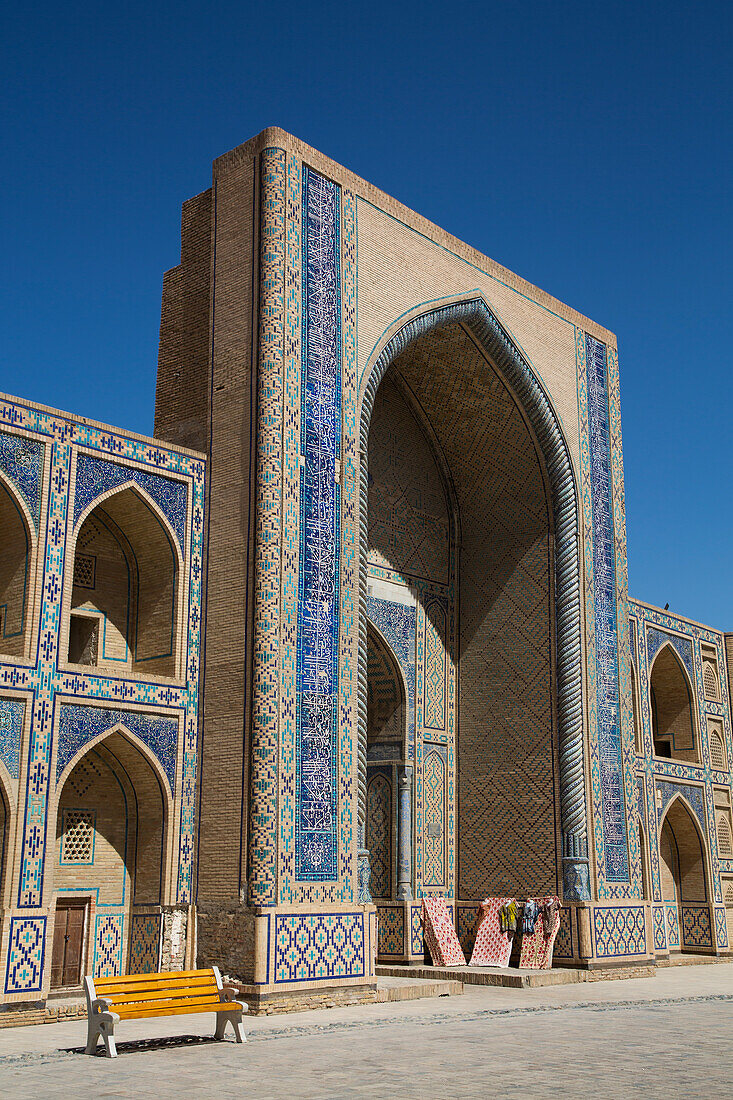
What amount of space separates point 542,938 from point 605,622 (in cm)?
347

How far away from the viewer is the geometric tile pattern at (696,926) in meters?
16.2

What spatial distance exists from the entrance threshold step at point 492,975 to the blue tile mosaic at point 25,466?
551 centimetres

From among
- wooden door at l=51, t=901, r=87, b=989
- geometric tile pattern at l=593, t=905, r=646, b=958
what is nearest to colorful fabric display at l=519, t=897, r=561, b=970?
geometric tile pattern at l=593, t=905, r=646, b=958

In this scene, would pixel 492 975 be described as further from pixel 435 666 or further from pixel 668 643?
pixel 668 643

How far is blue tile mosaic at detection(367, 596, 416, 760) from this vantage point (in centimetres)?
1239

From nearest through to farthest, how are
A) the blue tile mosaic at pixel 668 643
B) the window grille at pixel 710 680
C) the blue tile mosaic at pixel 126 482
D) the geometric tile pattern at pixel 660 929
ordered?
the blue tile mosaic at pixel 126 482, the geometric tile pattern at pixel 660 929, the blue tile mosaic at pixel 668 643, the window grille at pixel 710 680

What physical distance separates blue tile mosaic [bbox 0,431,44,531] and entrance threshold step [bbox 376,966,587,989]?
18.1 feet

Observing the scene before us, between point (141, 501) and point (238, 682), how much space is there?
5.52 feet

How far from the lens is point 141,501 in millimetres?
9562

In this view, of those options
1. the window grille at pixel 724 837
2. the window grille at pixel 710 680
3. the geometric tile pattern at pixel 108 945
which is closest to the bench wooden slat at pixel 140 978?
the geometric tile pattern at pixel 108 945

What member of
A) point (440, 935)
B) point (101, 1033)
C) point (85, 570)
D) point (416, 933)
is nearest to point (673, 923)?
point (440, 935)

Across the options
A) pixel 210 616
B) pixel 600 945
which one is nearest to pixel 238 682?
pixel 210 616

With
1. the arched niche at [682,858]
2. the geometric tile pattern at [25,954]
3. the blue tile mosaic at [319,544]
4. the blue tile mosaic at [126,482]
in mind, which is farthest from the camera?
the arched niche at [682,858]

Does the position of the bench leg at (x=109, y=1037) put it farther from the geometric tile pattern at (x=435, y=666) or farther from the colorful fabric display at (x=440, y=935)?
the geometric tile pattern at (x=435, y=666)
